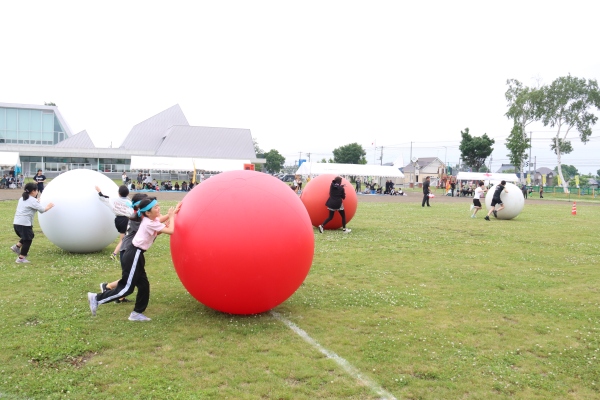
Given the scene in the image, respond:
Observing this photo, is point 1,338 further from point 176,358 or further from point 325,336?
point 325,336

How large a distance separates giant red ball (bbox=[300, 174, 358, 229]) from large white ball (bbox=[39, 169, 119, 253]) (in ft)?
23.0

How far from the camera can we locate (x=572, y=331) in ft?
22.3

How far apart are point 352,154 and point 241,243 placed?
118 metres

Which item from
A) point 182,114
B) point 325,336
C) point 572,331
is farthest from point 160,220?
point 182,114

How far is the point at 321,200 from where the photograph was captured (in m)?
16.2

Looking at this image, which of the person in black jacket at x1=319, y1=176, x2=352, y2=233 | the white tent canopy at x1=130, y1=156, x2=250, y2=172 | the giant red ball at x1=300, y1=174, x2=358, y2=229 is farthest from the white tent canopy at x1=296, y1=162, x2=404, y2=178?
the person in black jacket at x1=319, y1=176, x2=352, y2=233

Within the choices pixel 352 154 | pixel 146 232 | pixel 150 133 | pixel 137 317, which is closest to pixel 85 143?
pixel 150 133

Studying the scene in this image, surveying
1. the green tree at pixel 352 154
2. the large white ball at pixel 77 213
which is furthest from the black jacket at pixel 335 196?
the green tree at pixel 352 154

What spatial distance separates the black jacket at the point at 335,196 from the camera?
617 inches

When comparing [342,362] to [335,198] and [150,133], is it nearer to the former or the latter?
[335,198]

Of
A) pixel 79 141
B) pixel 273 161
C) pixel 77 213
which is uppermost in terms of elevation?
pixel 79 141

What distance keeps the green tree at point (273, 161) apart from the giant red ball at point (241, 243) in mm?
136180

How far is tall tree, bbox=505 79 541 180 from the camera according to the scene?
63.5m

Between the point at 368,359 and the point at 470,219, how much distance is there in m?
18.9
